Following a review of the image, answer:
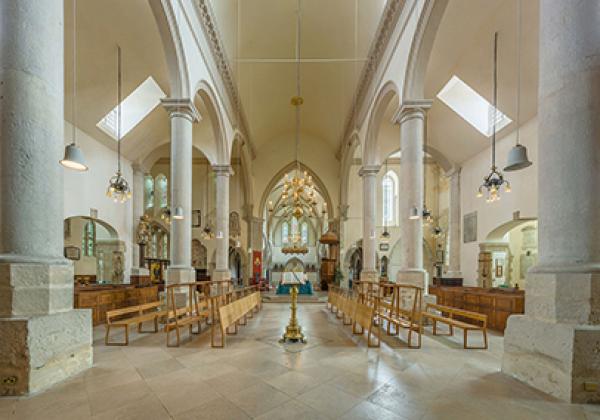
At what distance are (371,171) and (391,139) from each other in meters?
2.52

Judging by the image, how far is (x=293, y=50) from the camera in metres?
10.3

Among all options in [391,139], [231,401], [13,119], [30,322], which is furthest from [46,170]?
[391,139]

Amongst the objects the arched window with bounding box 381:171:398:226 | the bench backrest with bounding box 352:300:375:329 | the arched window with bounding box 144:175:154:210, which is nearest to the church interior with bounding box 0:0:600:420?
the bench backrest with bounding box 352:300:375:329

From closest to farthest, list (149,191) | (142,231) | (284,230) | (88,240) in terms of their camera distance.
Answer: (142,231)
(88,240)
(149,191)
(284,230)

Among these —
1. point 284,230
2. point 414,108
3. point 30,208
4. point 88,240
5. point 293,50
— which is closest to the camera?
point 30,208

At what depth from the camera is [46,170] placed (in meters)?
2.74

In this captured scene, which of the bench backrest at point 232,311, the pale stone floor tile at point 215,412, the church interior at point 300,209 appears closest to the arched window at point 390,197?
the church interior at point 300,209

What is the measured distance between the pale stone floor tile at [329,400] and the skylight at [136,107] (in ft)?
31.5

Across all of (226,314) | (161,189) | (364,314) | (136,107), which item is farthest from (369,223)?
(161,189)

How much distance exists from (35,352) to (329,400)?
100 inches

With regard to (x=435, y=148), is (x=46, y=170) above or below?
below

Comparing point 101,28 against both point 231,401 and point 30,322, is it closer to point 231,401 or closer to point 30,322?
point 30,322

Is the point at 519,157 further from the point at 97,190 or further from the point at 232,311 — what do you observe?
the point at 97,190

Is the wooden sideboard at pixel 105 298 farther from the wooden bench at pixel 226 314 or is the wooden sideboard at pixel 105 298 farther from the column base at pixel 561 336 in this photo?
the column base at pixel 561 336
